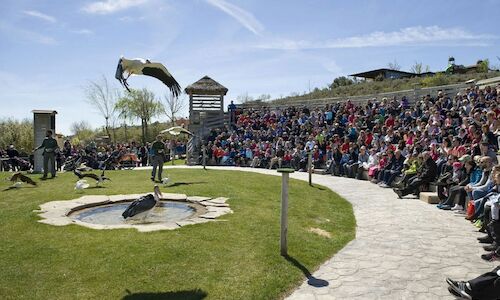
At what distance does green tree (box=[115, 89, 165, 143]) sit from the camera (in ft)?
158

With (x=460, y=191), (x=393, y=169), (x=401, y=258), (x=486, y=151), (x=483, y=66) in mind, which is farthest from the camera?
(x=483, y=66)

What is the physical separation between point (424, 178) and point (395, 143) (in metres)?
4.68

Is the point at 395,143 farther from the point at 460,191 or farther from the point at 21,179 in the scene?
the point at 21,179

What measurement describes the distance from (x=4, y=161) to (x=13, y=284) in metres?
18.6

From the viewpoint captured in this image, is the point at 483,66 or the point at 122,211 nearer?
the point at 122,211

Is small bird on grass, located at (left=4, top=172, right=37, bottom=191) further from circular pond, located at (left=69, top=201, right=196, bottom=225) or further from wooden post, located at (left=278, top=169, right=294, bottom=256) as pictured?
wooden post, located at (left=278, top=169, right=294, bottom=256)

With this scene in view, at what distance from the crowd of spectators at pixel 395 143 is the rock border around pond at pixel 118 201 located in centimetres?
480

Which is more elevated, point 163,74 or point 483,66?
point 483,66

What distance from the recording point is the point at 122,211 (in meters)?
8.55

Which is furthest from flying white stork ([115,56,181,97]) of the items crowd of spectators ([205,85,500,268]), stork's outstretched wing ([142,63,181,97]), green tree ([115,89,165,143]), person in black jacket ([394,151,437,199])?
green tree ([115,89,165,143])

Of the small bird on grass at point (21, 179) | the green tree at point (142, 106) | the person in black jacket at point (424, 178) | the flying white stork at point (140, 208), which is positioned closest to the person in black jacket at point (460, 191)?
the person in black jacket at point (424, 178)

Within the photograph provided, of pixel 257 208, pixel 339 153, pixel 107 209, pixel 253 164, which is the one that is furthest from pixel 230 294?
pixel 253 164

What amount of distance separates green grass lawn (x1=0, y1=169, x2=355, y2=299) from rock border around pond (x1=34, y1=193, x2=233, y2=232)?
228mm

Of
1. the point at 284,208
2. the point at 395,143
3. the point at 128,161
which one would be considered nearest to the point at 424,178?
the point at 395,143
